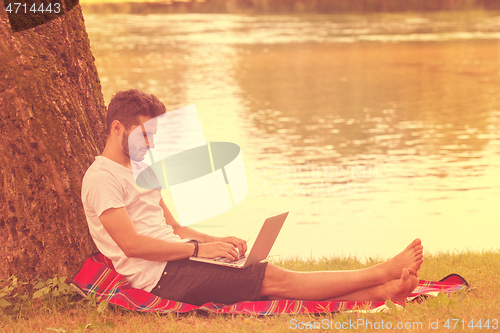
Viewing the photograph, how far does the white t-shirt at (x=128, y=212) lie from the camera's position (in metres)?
3.77

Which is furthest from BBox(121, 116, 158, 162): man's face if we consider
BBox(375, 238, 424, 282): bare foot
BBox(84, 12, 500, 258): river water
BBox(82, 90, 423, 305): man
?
BBox(84, 12, 500, 258): river water

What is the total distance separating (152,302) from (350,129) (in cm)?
1037

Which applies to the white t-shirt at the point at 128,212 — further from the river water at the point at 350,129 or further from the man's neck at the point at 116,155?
the river water at the point at 350,129

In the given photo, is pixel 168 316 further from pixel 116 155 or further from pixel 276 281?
pixel 116 155

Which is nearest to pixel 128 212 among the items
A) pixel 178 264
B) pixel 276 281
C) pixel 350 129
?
pixel 178 264

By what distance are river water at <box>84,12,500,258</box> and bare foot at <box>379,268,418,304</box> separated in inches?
93.0

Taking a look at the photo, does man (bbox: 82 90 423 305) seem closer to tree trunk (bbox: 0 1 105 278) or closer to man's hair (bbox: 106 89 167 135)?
man's hair (bbox: 106 89 167 135)

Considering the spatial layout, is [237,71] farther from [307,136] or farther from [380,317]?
[380,317]

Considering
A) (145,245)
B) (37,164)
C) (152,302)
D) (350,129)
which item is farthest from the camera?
(350,129)

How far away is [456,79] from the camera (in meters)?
22.3

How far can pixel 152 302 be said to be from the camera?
398cm

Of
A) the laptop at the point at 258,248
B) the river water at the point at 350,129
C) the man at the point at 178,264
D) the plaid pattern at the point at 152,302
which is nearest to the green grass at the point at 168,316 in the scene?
the plaid pattern at the point at 152,302

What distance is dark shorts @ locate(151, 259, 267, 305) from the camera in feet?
12.8

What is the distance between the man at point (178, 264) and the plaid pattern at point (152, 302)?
0.04 m
